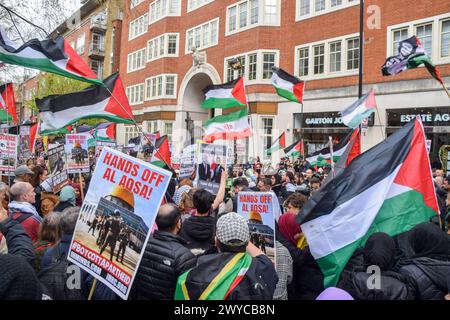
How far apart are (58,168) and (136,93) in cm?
3408

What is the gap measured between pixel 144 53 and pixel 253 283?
39500 mm

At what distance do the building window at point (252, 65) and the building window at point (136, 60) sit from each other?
16.0 metres

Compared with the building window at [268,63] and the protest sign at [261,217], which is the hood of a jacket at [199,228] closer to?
the protest sign at [261,217]

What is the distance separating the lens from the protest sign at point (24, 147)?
14061mm

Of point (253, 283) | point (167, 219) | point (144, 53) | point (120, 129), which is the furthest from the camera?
point (120, 129)

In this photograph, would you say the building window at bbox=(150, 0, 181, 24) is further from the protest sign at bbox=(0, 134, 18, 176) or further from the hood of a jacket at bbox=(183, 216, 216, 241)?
the hood of a jacket at bbox=(183, 216, 216, 241)

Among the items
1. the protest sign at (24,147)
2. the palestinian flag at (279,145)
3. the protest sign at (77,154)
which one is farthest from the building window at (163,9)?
the protest sign at (77,154)

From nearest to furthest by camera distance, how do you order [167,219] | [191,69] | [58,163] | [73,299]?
[73,299] < [167,219] < [58,163] < [191,69]

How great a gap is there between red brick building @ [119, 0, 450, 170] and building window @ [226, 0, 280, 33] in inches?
2.6

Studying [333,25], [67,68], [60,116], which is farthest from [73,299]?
[333,25]

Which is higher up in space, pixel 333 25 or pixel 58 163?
pixel 333 25

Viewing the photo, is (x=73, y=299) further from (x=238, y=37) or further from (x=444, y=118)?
(x=238, y=37)

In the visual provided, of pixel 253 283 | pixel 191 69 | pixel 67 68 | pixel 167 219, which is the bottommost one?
pixel 253 283

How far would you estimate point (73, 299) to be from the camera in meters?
3.05
